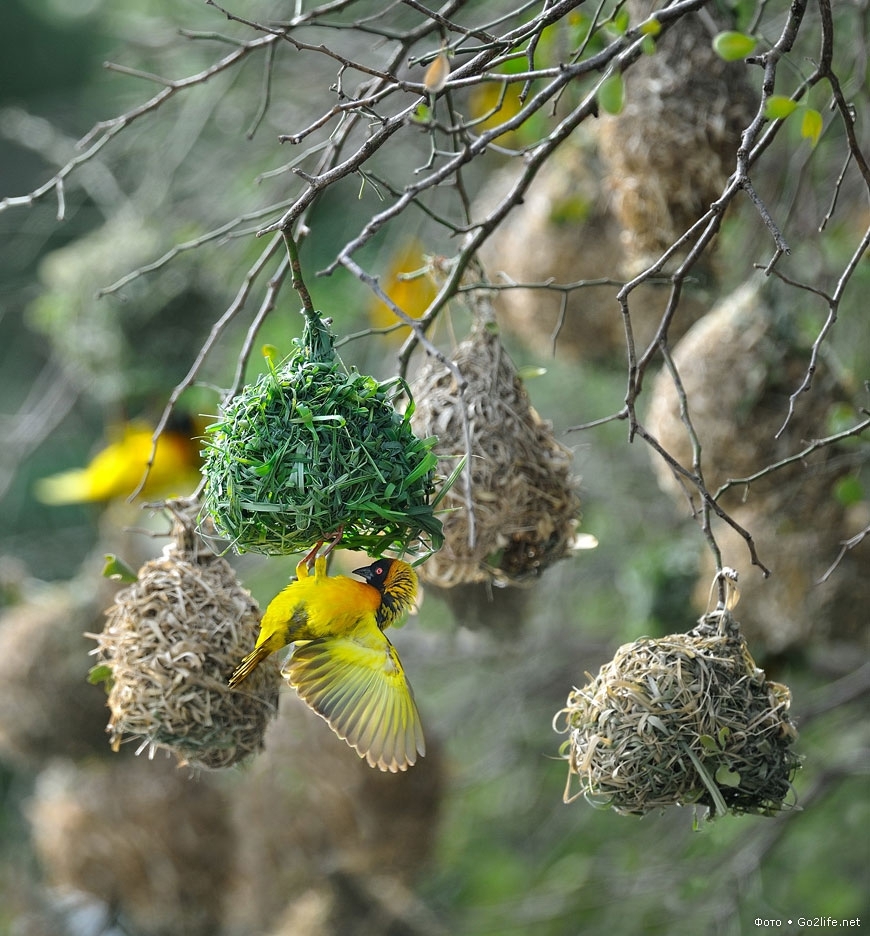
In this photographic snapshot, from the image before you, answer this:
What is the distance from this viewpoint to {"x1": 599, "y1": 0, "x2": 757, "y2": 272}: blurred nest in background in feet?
8.16

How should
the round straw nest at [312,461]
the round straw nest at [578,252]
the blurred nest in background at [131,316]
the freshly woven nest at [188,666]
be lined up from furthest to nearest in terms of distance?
1. the blurred nest in background at [131,316]
2. the round straw nest at [578,252]
3. the freshly woven nest at [188,666]
4. the round straw nest at [312,461]

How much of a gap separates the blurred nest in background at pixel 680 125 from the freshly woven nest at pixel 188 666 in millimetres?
1254

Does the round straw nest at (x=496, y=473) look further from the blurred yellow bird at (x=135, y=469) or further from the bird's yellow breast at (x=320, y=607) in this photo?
the blurred yellow bird at (x=135, y=469)

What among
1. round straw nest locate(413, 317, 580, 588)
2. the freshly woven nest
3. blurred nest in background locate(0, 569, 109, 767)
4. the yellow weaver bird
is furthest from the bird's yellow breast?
blurred nest in background locate(0, 569, 109, 767)

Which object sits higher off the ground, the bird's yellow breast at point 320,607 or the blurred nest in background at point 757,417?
the blurred nest in background at point 757,417

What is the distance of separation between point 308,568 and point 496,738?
11.2 ft

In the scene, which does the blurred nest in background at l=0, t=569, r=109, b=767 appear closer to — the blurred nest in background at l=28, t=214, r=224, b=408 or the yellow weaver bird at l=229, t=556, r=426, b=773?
the blurred nest in background at l=28, t=214, r=224, b=408

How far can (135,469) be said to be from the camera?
11.8 ft

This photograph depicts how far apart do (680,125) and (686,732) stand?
4.46 feet

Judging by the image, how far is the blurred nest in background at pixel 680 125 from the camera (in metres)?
2.49

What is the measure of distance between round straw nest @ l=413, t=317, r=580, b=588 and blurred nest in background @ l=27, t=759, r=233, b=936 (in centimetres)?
196

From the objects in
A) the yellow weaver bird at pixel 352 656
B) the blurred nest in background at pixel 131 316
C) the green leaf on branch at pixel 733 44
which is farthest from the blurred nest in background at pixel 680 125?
the blurred nest in background at pixel 131 316

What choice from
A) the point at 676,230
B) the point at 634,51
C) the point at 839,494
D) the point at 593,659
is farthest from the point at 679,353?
the point at 593,659

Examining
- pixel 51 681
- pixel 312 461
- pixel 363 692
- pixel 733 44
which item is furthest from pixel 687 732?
pixel 51 681
